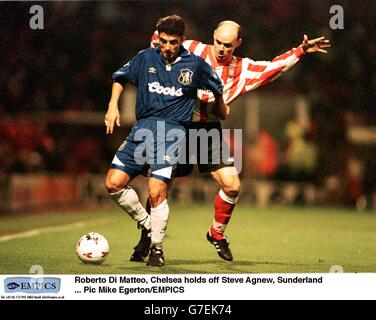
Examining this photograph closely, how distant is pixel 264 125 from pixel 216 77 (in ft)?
28.2

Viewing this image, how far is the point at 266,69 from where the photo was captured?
6.31 meters

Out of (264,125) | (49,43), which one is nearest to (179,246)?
(49,43)

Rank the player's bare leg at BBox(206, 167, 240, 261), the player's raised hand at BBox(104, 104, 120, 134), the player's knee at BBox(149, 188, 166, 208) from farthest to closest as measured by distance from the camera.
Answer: the player's bare leg at BBox(206, 167, 240, 261) → the player's knee at BBox(149, 188, 166, 208) → the player's raised hand at BBox(104, 104, 120, 134)

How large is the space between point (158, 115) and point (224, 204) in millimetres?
966

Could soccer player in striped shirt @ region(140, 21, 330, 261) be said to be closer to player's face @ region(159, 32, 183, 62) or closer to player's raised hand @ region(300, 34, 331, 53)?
player's raised hand @ region(300, 34, 331, 53)

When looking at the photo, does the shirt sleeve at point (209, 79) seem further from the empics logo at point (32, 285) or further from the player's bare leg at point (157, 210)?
the empics logo at point (32, 285)

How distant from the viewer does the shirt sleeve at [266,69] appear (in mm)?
6255

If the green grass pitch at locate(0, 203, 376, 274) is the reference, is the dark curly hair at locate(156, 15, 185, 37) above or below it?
above

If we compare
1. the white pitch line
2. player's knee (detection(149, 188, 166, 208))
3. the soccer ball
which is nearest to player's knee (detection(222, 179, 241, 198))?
player's knee (detection(149, 188, 166, 208))

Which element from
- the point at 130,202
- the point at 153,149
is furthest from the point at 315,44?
the point at 130,202

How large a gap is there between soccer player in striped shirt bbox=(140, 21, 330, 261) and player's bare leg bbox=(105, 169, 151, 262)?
48cm

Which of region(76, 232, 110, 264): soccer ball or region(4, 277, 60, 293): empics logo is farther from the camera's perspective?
region(76, 232, 110, 264): soccer ball

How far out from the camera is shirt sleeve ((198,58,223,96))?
18.8 feet

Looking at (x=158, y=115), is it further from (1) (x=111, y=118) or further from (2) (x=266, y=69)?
(2) (x=266, y=69)
